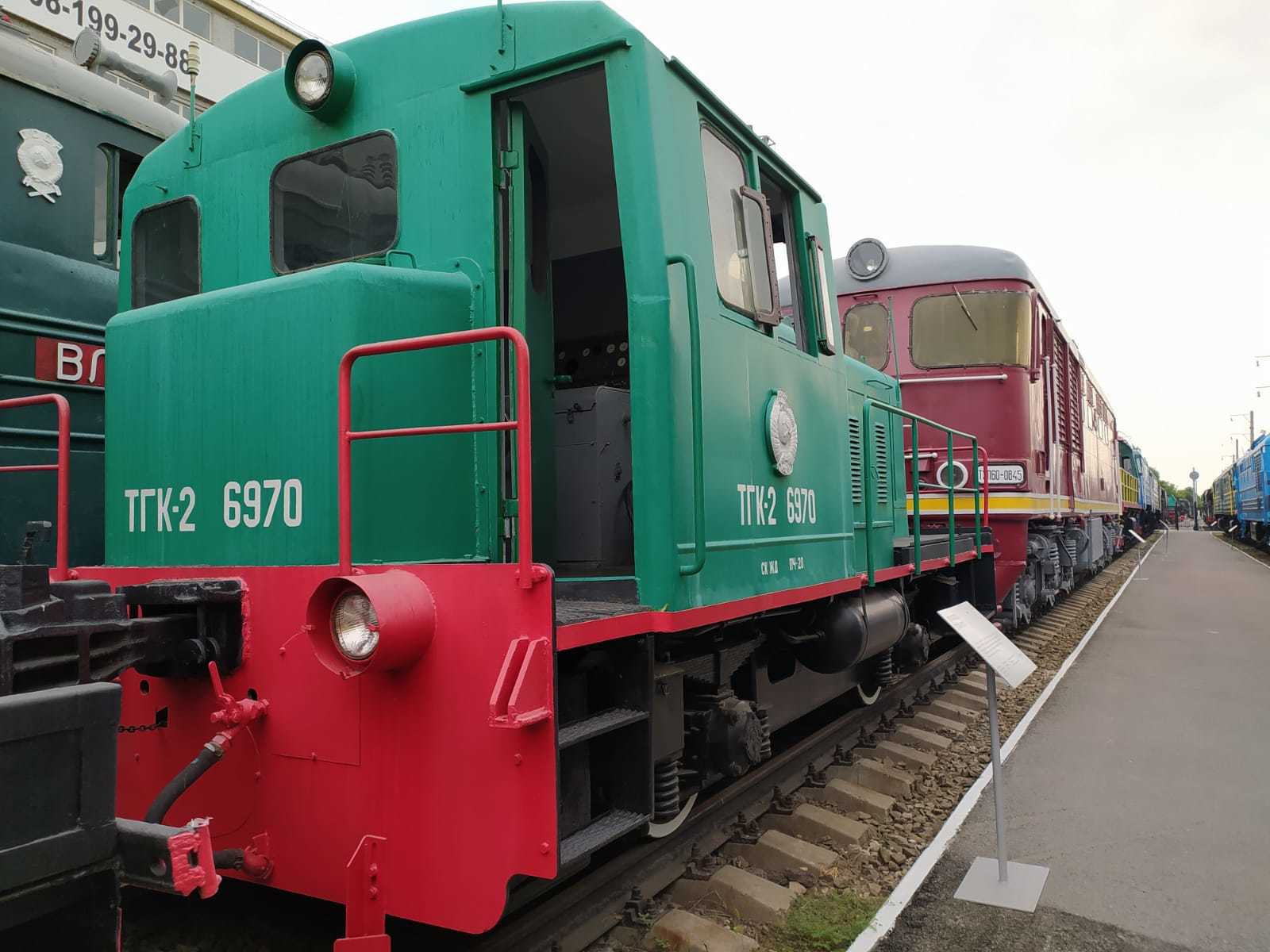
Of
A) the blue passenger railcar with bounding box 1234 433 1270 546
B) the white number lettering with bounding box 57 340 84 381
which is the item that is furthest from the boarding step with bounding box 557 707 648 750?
the blue passenger railcar with bounding box 1234 433 1270 546

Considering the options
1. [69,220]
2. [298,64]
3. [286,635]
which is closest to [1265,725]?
[286,635]

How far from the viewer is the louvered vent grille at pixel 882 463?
6.07 meters

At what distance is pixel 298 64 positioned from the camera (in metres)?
3.60

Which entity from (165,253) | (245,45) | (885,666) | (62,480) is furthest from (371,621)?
(245,45)

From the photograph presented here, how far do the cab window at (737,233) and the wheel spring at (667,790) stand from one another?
68.8 inches

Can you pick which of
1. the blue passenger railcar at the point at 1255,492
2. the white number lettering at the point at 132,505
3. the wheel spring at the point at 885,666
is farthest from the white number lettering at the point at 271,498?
the blue passenger railcar at the point at 1255,492

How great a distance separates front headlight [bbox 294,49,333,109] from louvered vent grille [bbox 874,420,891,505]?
12.3ft

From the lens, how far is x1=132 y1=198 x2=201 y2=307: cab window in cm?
402

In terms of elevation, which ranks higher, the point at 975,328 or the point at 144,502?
the point at 975,328

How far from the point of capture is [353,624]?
2.57m

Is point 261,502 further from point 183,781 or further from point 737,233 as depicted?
point 737,233

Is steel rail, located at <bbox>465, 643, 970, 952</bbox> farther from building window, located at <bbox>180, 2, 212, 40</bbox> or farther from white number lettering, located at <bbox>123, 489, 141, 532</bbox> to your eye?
building window, located at <bbox>180, 2, 212, 40</bbox>

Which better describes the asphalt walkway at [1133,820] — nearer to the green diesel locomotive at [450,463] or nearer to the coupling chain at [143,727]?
the green diesel locomotive at [450,463]

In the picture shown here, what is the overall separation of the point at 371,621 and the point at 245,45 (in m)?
30.4
